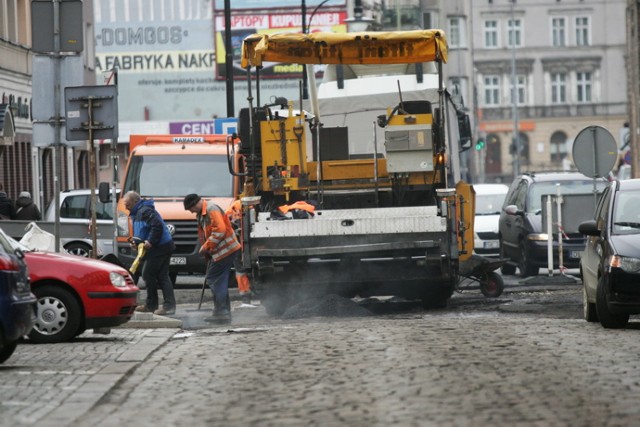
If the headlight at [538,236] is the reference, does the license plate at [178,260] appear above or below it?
below

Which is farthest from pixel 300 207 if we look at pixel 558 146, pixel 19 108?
pixel 558 146

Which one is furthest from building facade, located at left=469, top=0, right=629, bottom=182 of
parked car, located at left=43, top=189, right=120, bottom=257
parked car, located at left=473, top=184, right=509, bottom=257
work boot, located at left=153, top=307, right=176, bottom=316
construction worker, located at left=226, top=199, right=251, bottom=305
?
work boot, located at left=153, top=307, right=176, bottom=316

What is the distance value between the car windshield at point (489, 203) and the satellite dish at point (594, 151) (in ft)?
23.6

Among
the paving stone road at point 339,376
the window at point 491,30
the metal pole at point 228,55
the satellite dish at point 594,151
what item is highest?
the window at point 491,30

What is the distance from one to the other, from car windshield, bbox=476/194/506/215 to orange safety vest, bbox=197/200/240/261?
13575mm

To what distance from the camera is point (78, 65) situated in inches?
756

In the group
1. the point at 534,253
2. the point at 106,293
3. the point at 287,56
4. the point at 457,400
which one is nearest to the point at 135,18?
the point at 534,253

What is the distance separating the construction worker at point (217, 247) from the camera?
21344mm

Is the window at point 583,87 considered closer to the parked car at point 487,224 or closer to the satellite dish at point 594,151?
the parked car at point 487,224

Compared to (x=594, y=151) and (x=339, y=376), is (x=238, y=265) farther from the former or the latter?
(x=339, y=376)

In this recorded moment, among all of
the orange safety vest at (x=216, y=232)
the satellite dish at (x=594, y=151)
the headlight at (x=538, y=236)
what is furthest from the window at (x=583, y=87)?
the orange safety vest at (x=216, y=232)

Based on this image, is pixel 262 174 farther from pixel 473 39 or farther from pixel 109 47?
pixel 473 39

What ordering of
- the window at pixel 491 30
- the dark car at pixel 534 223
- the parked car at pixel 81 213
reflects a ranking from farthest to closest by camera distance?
the window at pixel 491 30, the parked car at pixel 81 213, the dark car at pixel 534 223

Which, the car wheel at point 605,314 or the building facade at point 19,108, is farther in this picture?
the building facade at point 19,108
